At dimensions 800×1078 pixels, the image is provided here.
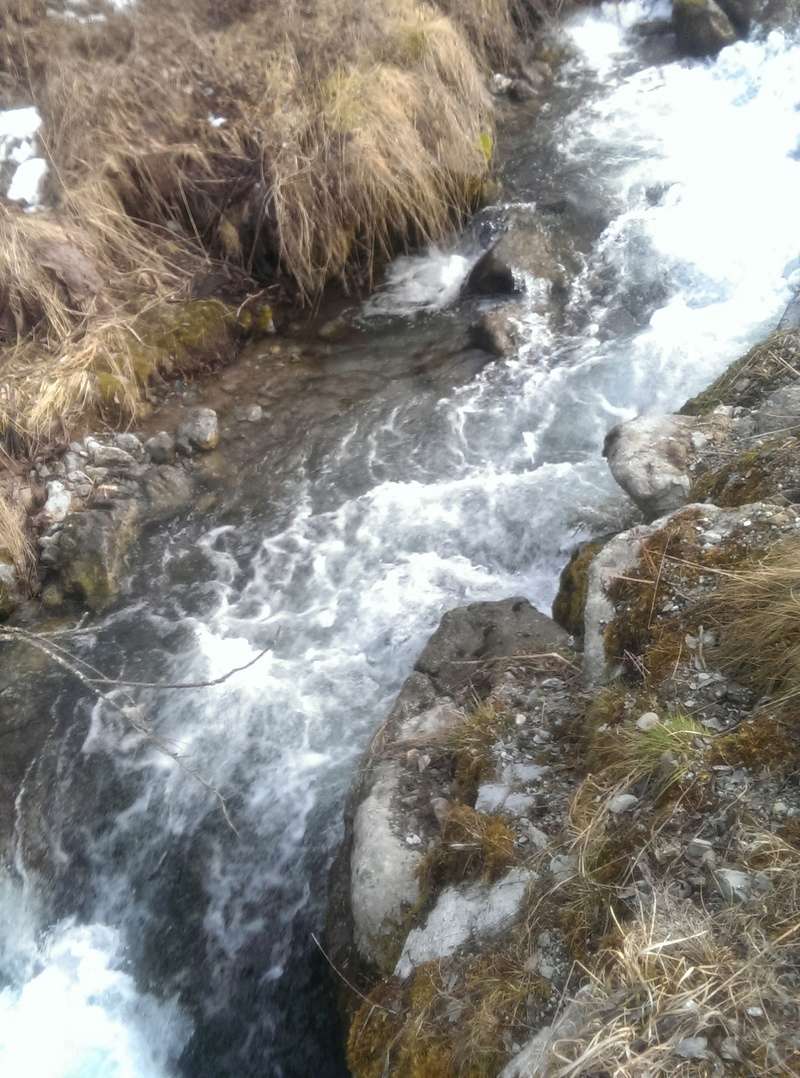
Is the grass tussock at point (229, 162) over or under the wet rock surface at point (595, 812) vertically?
over

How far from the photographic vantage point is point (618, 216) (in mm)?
6773

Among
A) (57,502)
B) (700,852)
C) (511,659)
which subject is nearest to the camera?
(700,852)

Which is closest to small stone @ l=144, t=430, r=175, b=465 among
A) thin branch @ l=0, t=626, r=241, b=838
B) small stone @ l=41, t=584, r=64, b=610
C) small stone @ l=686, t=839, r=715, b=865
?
small stone @ l=41, t=584, r=64, b=610

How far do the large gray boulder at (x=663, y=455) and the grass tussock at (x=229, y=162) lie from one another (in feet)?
11.1

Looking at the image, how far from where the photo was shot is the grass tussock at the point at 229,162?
233 inches

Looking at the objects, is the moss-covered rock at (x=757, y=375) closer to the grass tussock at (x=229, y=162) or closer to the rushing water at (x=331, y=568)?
the rushing water at (x=331, y=568)

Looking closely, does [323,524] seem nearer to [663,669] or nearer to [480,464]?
[480,464]

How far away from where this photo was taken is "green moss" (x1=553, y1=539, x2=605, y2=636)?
11.8 feet

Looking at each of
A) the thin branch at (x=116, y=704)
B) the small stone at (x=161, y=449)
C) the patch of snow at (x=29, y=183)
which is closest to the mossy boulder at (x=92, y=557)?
the thin branch at (x=116, y=704)

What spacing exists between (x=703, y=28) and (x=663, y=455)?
22.3 ft

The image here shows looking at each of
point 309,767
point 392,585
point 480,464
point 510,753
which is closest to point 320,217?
point 480,464

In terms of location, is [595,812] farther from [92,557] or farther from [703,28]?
[703,28]

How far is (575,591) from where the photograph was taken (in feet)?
12.2

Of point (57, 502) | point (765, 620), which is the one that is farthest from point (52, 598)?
point (765, 620)
